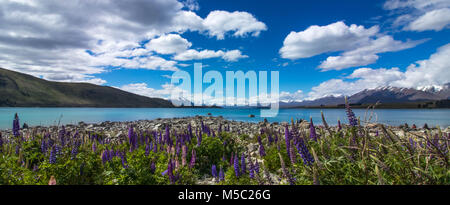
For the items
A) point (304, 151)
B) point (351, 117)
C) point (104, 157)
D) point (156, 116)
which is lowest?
point (156, 116)

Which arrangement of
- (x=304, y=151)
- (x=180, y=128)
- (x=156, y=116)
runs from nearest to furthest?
1. (x=304, y=151)
2. (x=180, y=128)
3. (x=156, y=116)

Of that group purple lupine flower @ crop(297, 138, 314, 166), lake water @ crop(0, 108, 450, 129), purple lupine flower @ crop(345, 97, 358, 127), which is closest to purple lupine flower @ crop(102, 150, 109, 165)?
lake water @ crop(0, 108, 450, 129)

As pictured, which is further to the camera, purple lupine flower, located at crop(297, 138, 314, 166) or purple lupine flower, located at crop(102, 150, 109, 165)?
purple lupine flower, located at crop(102, 150, 109, 165)

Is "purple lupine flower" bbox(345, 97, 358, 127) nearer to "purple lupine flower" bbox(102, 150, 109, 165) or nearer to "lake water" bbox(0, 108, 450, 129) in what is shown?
"lake water" bbox(0, 108, 450, 129)

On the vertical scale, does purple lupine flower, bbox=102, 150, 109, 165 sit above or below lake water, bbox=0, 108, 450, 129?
above

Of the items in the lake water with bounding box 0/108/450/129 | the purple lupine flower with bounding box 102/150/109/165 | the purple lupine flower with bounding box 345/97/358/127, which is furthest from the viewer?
the lake water with bounding box 0/108/450/129

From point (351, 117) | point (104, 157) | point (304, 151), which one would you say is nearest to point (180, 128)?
point (104, 157)

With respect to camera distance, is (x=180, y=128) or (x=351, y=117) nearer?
(x=351, y=117)

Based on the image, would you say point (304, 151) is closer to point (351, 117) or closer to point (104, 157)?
Answer: point (351, 117)

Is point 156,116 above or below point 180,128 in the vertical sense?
below

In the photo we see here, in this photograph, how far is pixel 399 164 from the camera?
275cm

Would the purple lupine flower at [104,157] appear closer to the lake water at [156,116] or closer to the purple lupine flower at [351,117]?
the lake water at [156,116]

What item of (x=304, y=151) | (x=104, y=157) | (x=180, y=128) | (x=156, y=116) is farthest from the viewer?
(x=156, y=116)
